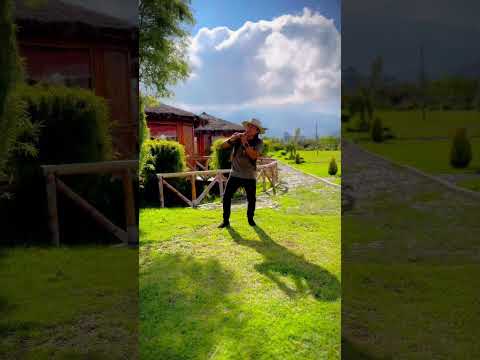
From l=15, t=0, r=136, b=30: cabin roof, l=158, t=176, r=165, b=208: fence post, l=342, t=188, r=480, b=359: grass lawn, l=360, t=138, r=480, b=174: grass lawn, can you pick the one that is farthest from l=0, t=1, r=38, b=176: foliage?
l=360, t=138, r=480, b=174: grass lawn

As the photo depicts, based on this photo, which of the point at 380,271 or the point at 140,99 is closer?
the point at 140,99

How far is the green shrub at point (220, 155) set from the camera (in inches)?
88.4

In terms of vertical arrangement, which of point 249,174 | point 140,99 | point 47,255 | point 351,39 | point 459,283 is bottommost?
point 459,283

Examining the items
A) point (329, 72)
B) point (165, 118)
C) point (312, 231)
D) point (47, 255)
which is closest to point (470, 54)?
point (329, 72)

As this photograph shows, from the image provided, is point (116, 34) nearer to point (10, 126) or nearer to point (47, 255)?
point (10, 126)

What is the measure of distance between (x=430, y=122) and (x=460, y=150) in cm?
51

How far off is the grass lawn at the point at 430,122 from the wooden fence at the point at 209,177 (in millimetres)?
769

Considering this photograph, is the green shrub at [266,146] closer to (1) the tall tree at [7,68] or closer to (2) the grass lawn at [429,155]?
(2) the grass lawn at [429,155]

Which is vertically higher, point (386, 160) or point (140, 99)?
point (140, 99)

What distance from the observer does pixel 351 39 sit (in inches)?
98.3

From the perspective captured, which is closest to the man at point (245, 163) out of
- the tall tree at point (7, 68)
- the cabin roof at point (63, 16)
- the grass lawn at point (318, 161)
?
the grass lawn at point (318, 161)

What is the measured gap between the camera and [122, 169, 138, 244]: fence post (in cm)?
248

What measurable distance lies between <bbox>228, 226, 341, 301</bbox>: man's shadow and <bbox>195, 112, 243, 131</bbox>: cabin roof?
27.5 inches

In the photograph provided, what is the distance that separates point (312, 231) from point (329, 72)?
0.95 metres
